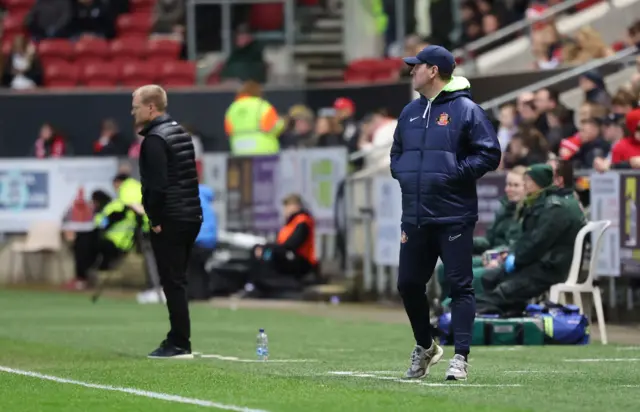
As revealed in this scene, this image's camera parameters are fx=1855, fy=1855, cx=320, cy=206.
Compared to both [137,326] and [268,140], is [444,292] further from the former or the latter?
[268,140]

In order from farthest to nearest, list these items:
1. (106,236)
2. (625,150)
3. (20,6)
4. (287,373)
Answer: (20,6), (106,236), (625,150), (287,373)

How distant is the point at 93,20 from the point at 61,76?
6.61ft

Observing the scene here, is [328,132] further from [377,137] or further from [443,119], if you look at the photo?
→ [443,119]

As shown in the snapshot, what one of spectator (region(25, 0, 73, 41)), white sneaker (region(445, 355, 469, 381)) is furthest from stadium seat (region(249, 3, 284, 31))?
white sneaker (region(445, 355, 469, 381))

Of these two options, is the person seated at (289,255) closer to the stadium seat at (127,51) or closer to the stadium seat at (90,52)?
the stadium seat at (127,51)

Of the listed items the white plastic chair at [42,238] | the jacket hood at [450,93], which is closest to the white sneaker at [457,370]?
the jacket hood at [450,93]

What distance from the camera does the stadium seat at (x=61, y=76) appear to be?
3152 centimetres

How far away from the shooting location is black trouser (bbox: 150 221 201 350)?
14398 millimetres

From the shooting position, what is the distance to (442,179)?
38.9 feet

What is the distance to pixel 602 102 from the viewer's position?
69.4ft

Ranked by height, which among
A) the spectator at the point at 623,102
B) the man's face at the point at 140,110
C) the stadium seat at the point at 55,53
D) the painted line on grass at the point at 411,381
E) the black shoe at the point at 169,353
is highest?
the stadium seat at the point at 55,53

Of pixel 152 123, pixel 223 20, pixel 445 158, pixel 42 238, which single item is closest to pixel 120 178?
pixel 42 238

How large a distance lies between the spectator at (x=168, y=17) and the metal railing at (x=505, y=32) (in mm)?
6242

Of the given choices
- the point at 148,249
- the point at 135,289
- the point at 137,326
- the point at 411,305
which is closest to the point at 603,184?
the point at 137,326
